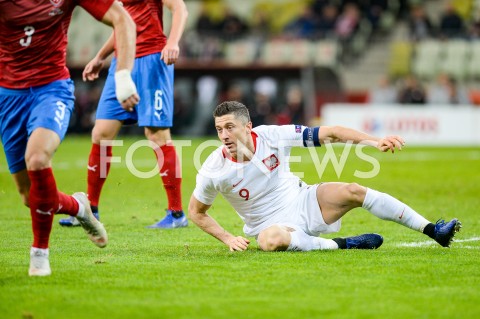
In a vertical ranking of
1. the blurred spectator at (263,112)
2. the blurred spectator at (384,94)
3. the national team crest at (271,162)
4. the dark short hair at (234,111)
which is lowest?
the blurred spectator at (263,112)

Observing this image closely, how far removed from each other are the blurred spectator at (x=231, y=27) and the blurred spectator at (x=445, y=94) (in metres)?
6.34

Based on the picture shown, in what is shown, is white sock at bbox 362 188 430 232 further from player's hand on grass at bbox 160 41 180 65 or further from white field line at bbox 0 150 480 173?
white field line at bbox 0 150 480 173

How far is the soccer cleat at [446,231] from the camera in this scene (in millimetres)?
7270

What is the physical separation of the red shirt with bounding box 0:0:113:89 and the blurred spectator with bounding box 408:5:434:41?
872 inches

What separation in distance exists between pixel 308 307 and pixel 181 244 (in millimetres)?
2966

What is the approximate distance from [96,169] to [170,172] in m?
0.75

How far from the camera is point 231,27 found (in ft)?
93.7

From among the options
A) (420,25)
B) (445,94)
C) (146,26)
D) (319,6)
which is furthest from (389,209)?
(319,6)

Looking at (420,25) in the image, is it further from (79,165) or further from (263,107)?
(79,165)

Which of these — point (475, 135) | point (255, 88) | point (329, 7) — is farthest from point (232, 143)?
point (329, 7)

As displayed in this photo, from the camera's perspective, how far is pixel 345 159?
1897cm

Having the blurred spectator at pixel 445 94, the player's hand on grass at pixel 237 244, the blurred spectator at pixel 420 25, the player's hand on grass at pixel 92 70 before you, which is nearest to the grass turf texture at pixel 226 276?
the player's hand on grass at pixel 237 244

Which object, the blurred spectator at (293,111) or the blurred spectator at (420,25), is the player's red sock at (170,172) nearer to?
the blurred spectator at (293,111)

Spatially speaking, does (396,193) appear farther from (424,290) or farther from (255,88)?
(255,88)
